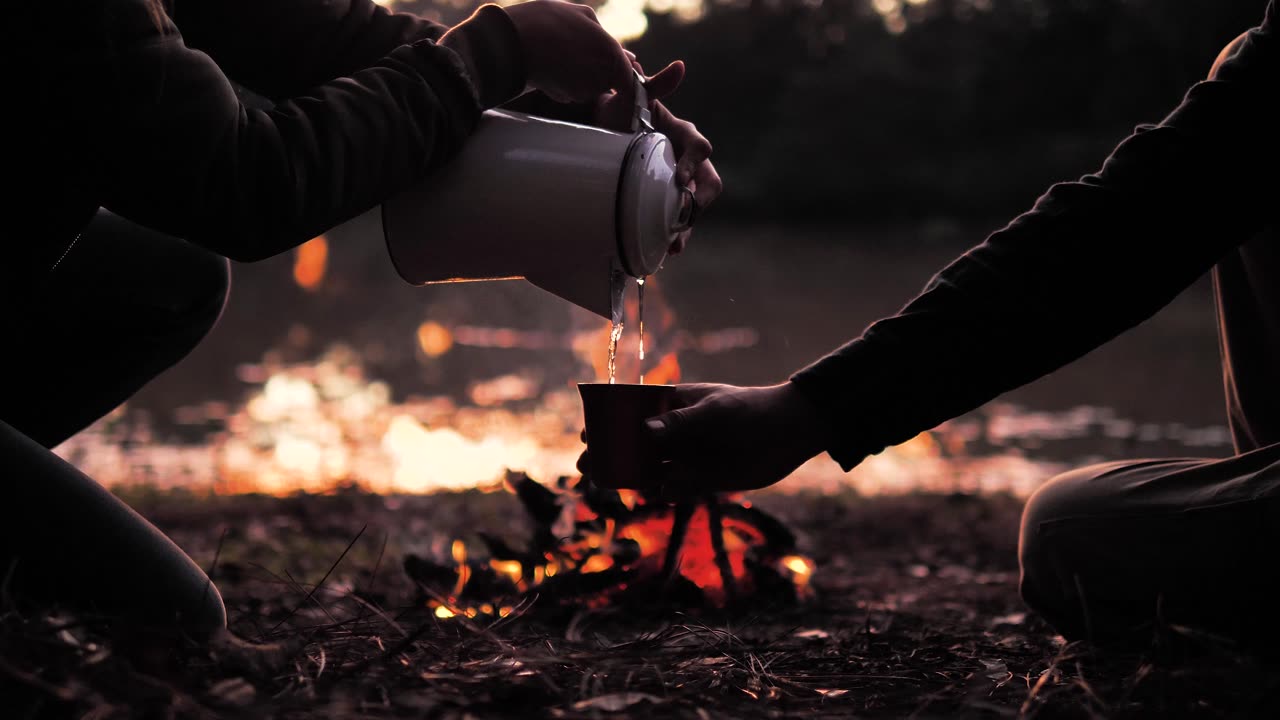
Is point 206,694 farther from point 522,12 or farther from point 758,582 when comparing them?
point 758,582

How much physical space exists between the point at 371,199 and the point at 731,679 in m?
0.93

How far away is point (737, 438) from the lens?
1.55 metres

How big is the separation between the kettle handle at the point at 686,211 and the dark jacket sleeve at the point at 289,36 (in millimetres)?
560

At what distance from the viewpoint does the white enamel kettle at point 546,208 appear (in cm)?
168

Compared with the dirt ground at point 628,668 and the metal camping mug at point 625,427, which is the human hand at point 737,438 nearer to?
the metal camping mug at point 625,427

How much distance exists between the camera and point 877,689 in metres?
1.56

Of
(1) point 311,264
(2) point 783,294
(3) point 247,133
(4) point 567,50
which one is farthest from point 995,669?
(1) point 311,264

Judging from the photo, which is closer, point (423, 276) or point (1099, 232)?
point (1099, 232)

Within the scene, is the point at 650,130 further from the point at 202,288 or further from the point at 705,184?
the point at 202,288

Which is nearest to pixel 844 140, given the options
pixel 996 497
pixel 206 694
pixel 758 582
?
pixel 996 497

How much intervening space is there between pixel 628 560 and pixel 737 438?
944 mm

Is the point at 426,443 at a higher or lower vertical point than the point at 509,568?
higher

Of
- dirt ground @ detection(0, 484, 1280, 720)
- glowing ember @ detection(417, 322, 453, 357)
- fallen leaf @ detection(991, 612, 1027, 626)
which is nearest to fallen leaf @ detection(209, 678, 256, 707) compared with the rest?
dirt ground @ detection(0, 484, 1280, 720)

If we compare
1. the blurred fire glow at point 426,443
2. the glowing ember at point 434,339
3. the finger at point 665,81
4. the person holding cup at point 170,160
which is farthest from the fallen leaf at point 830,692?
the glowing ember at point 434,339
